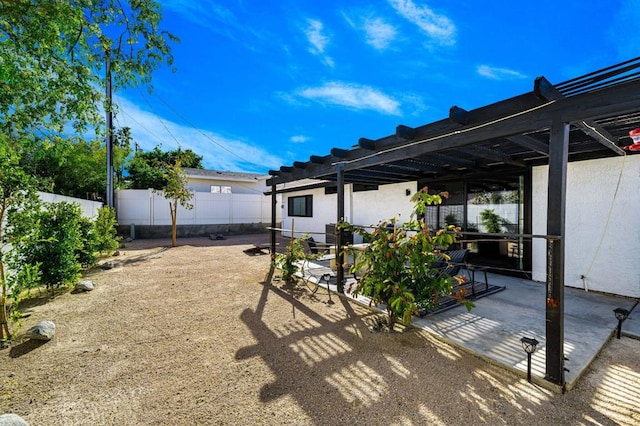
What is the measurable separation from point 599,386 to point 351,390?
210 centimetres

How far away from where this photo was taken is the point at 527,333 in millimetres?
3139

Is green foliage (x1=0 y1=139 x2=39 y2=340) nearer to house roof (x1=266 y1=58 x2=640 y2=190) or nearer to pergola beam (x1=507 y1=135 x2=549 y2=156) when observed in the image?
house roof (x1=266 y1=58 x2=640 y2=190)

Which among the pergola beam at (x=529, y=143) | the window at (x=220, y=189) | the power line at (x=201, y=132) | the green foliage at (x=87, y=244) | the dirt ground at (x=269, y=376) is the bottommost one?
the dirt ground at (x=269, y=376)

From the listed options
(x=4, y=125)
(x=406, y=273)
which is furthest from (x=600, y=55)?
(x=4, y=125)

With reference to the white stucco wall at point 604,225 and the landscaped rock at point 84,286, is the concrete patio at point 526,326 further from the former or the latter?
the landscaped rock at point 84,286

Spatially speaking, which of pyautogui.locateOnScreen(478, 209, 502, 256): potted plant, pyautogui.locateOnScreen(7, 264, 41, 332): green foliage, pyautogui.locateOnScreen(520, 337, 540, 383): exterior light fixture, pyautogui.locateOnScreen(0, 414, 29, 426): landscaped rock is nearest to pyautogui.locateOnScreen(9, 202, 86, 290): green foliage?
pyautogui.locateOnScreen(7, 264, 41, 332): green foliage

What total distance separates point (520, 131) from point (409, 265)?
70.8 inches

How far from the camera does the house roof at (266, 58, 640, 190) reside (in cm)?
213

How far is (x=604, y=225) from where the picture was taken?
15.3 feet

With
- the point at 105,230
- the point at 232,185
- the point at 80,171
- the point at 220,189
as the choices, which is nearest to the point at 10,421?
the point at 105,230

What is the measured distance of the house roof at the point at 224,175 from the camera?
18.5m

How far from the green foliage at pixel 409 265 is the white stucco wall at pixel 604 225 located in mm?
3664

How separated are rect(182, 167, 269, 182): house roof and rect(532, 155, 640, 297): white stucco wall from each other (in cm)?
1748

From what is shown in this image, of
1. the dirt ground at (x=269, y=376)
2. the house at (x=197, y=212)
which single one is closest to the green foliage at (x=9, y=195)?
the dirt ground at (x=269, y=376)
